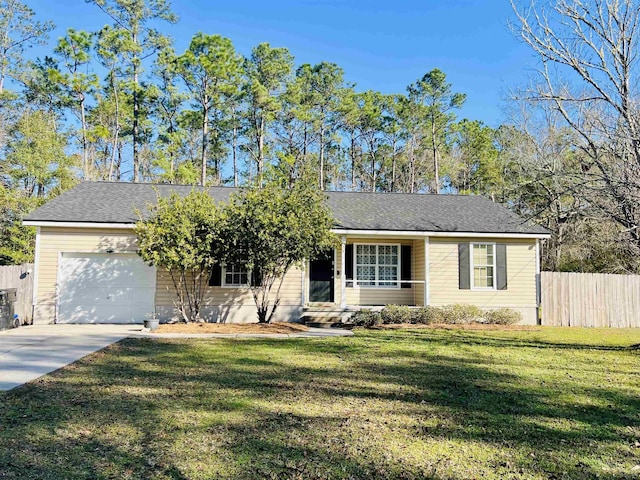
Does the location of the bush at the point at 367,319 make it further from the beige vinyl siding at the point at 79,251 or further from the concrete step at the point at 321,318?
the beige vinyl siding at the point at 79,251

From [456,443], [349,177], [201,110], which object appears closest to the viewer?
[456,443]

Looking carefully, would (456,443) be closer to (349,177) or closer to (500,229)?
(500,229)

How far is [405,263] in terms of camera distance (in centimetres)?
1569

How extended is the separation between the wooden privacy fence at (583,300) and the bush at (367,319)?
220 inches

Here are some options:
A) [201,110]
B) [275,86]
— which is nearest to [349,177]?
[275,86]

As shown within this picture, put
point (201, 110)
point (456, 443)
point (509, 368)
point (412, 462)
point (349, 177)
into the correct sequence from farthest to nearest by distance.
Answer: point (349, 177)
point (201, 110)
point (509, 368)
point (456, 443)
point (412, 462)

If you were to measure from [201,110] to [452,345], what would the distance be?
24.3 metres

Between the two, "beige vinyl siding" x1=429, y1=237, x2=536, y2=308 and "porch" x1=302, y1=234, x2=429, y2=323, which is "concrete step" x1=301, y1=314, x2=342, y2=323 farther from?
"beige vinyl siding" x1=429, y1=237, x2=536, y2=308

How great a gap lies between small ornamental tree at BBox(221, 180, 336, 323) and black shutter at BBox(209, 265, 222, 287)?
1421 millimetres

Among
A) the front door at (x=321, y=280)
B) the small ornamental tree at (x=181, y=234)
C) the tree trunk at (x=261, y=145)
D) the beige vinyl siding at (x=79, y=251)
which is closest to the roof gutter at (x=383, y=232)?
the beige vinyl siding at (x=79, y=251)

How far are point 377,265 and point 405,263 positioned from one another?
0.97 meters

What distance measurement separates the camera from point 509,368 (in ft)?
24.8

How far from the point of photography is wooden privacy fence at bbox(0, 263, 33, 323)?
41.9 ft

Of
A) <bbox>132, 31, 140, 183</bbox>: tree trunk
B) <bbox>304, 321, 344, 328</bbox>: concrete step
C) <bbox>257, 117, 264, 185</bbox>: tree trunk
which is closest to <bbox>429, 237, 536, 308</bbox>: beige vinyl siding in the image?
<bbox>304, 321, 344, 328</bbox>: concrete step
